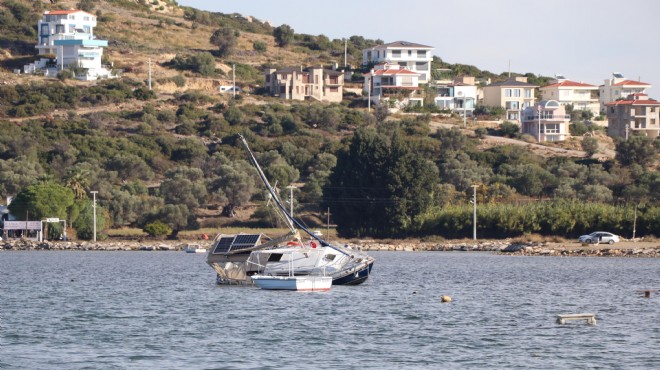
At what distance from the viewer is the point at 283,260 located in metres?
61.5

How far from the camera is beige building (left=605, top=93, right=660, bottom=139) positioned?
561 feet

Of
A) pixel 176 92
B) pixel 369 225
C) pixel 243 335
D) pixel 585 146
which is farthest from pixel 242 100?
pixel 243 335

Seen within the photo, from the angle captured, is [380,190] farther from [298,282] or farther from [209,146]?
[298,282]

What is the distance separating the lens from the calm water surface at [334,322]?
38906 millimetres

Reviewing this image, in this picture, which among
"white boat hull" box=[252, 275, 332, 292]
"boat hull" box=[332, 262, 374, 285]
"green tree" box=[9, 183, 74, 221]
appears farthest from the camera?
"green tree" box=[9, 183, 74, 221]

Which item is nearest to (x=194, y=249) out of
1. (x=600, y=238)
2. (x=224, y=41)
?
(x=600, y=238)

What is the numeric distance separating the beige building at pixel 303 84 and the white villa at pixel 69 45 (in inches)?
933

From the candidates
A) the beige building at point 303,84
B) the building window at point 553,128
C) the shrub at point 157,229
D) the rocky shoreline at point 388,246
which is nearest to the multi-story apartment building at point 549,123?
the building window at point 553,128

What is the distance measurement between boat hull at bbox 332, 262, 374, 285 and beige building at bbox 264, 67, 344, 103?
113 m

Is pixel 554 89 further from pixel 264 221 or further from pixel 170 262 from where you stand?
pixel 170 262

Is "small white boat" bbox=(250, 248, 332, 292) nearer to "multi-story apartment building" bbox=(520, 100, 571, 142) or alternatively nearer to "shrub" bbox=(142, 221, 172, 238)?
"shrub" bbox=(142, 221, 172, 238)

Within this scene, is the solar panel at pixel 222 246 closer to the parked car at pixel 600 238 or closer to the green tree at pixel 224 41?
the parked car at pixel 600 238

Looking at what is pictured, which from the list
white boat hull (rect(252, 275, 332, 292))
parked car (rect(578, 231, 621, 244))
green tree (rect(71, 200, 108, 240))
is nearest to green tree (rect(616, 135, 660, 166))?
parked car (rect(578, 231, 621, 244))

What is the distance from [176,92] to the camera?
167625 mm
